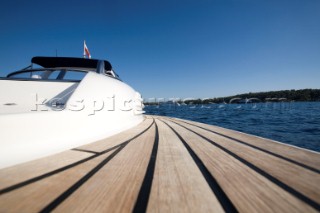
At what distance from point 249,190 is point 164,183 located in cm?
48

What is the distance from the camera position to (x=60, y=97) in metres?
2.51

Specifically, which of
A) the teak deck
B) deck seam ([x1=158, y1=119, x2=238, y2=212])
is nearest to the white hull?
the teak deck

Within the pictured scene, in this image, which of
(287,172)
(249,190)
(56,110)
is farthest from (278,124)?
(56,110)

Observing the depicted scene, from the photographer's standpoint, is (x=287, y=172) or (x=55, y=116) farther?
(x=55, y=116)

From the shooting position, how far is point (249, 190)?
36.7 inches

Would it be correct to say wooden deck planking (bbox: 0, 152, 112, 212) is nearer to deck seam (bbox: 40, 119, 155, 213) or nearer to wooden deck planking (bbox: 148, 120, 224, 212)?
deck seam (bbox: 40, 119, 155, 213)

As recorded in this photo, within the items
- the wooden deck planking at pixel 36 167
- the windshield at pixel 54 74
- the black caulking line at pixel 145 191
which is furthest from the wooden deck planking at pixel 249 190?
the windshield at pixel 54 74

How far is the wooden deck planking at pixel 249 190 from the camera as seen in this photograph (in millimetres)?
784

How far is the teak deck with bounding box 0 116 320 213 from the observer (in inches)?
31.0

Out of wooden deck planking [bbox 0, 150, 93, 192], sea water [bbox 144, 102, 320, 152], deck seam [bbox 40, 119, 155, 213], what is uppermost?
wooden deck planking [bbox 0, 150, 93, 192]

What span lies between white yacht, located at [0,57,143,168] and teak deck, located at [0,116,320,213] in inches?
5.8

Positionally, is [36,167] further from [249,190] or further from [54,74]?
[54,74]

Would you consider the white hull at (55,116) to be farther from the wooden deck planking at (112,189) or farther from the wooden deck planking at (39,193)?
the wooden deck planking at (112,189)

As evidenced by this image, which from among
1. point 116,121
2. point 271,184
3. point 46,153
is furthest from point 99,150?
point 271,184
